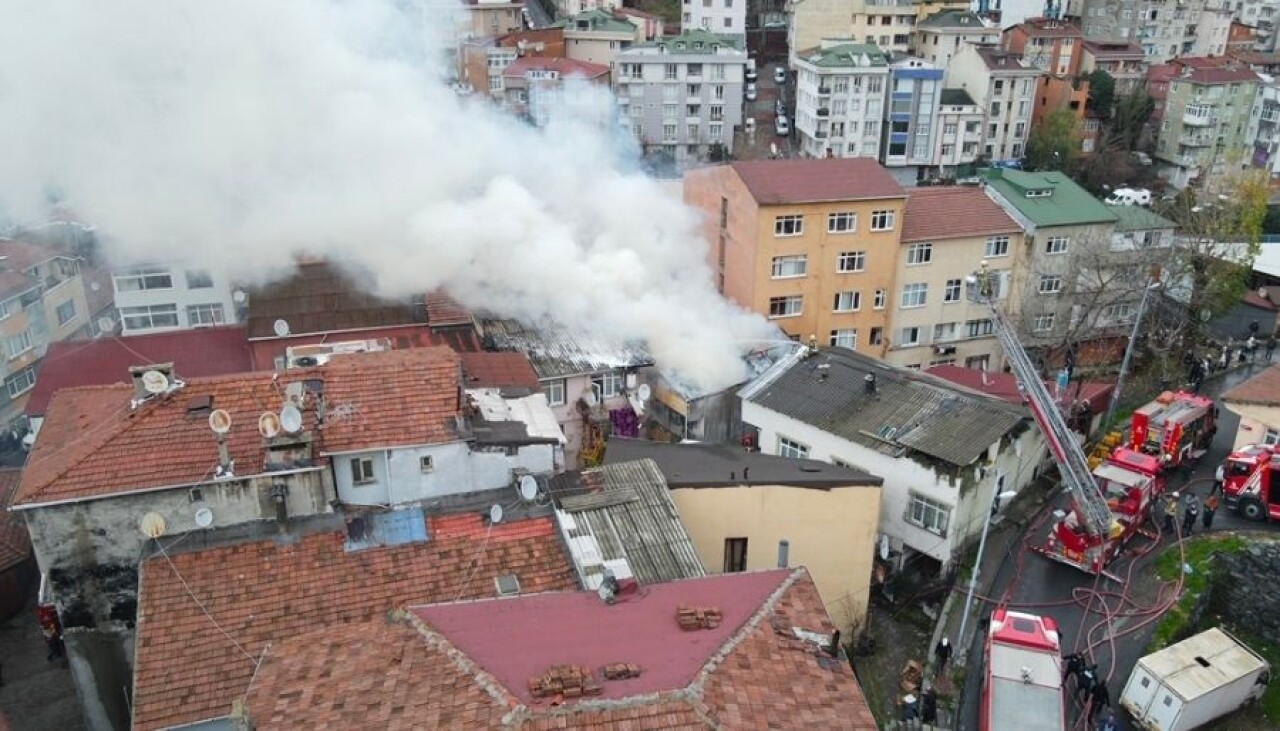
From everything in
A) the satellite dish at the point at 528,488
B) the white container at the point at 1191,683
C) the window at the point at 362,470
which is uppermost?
the window at the point at 362,470

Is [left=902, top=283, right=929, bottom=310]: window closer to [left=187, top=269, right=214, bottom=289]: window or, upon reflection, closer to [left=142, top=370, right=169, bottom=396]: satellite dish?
[left=187, top=269, right=214, bottom=289]: window

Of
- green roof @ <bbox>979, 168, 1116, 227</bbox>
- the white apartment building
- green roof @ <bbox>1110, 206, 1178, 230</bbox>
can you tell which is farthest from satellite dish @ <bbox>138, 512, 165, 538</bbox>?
green roof @ <bbox>1110, 206, 1178, 230</bbox>

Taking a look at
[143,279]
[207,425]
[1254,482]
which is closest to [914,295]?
[1254,482]

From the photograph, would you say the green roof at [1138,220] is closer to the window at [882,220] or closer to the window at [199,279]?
the window at [882,220]

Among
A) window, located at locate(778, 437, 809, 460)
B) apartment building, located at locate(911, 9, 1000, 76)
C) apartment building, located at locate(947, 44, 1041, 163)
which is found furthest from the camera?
apartment building, located at locate(911, 9, 1000, 76)

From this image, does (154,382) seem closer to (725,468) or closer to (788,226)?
(725,468)

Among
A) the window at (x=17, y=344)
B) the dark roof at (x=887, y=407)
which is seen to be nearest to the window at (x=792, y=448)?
the dark roof at (x=887, y=407)

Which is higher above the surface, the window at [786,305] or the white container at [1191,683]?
the window at [786,305]
